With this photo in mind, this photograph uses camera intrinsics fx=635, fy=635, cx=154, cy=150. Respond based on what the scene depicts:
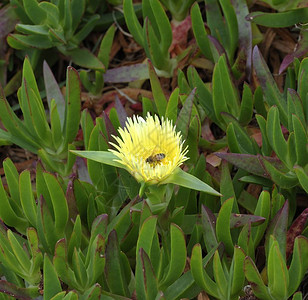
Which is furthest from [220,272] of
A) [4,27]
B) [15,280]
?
[4,27]

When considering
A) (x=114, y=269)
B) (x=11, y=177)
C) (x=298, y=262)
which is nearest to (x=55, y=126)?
(x=11, y=177)

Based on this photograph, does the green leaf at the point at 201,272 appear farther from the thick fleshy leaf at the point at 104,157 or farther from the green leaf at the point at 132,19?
the green leaf at the point at 132,19

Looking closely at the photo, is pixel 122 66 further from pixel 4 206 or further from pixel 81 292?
pixel 81 292

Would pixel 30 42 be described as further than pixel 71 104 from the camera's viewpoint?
Yes

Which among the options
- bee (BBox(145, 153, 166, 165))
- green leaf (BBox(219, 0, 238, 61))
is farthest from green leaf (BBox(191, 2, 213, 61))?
bee (BBox(145, 153, 166, 165))

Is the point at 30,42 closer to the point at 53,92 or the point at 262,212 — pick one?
the point at 53,92

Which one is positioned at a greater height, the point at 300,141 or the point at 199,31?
the point at 199,31

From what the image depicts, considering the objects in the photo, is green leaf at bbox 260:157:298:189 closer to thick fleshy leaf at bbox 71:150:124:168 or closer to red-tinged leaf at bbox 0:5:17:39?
thick fleshy leaf at bbox 71:150:124:168
